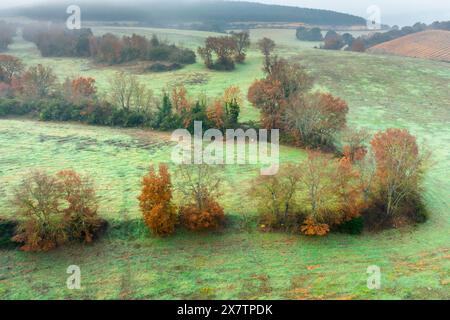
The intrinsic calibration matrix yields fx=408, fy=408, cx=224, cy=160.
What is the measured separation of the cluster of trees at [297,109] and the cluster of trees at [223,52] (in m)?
30.9

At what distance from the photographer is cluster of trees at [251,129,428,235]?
130 ft

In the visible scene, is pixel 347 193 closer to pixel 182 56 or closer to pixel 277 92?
pixel 277 92

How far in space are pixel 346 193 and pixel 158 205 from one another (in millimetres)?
18356

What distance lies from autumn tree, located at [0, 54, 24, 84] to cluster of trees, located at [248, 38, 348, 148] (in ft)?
177

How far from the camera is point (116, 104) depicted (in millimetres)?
73250

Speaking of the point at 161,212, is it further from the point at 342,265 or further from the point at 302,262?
the point at 342,265

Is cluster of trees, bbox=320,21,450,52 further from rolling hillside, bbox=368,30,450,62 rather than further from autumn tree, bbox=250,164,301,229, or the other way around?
autumn tree, bbox=250,164,301,229

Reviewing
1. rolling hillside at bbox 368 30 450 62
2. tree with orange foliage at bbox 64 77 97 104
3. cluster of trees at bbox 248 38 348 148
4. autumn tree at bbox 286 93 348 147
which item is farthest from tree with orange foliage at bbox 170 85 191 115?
rolling hillside at bbox 368 30 450 62

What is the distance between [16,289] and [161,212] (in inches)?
522

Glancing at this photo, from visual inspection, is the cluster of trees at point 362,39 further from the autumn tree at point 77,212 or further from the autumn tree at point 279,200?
the autumn tree at point 77,212

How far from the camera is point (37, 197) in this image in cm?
3706

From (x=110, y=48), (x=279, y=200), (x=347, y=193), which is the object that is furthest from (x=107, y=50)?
(x=347, y=193)

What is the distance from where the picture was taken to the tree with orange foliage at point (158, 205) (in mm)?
37938

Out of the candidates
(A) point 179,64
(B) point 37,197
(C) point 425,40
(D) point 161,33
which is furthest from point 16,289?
(C) point 425,40
